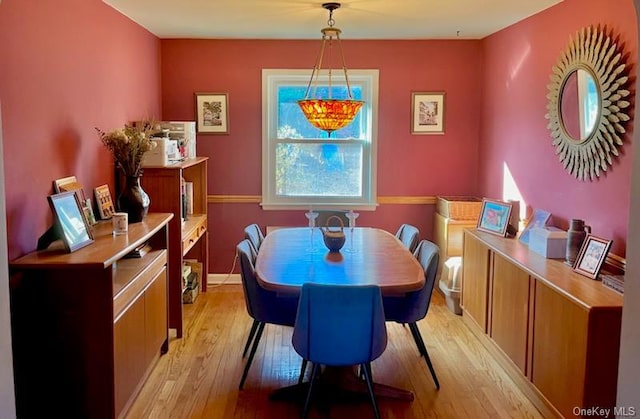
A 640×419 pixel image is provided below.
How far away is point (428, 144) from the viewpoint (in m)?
5.32

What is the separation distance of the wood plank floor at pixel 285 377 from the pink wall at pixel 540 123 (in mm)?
1072

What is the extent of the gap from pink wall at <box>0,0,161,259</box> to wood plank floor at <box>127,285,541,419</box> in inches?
46.0

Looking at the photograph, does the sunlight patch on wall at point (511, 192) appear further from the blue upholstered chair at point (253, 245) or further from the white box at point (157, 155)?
the white box at point (157, 155)

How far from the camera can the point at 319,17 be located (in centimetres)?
423

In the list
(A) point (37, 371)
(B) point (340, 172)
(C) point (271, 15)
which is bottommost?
(A) point (37, 371)

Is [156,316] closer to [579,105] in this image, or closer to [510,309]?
[510,309]

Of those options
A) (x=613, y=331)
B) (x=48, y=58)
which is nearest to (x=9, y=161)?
(x=48, y=58)

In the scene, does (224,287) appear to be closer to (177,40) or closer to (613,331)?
(177,40)

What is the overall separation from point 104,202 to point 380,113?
8.92 feet

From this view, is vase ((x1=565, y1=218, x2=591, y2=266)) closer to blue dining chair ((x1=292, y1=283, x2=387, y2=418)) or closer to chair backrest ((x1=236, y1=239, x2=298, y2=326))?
blue dining chair ((x1=292, y1=283, x2=387, y2=418))

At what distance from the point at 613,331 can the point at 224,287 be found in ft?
11.8

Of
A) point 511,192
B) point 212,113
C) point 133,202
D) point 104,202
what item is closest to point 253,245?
point 133,202

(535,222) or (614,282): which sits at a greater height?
(535,222)

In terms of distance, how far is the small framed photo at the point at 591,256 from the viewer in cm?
287
